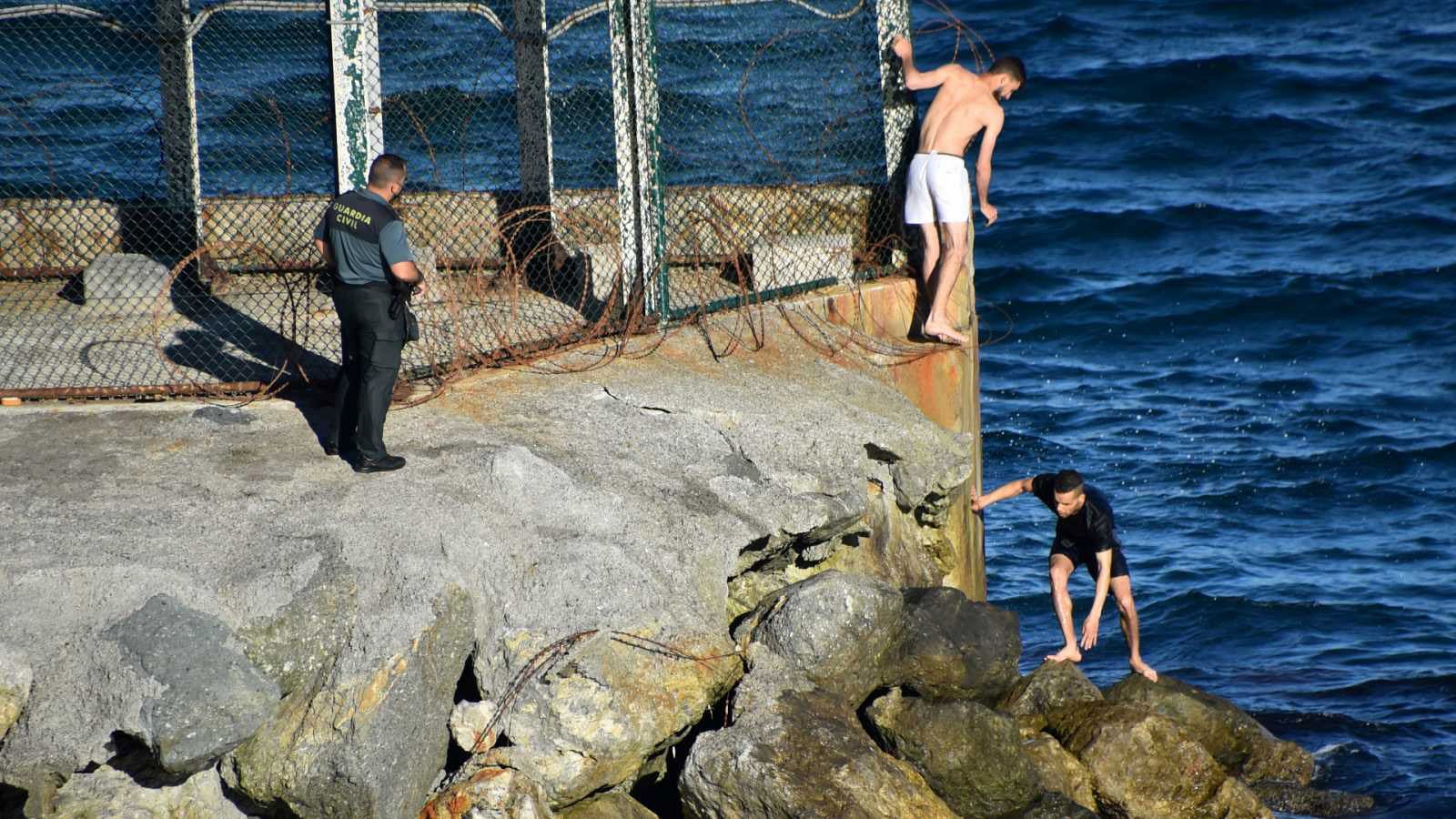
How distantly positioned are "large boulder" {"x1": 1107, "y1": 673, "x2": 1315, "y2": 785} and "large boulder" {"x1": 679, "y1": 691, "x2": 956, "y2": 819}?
107 inches

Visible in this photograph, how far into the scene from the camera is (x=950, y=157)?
386 inches

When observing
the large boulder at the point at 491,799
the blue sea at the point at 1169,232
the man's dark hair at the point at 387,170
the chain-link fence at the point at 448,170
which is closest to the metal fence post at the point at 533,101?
the chain-link fence at the point at 448,170

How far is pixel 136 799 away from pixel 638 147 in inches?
188

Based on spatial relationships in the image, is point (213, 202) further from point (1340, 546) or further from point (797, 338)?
Answer: point (1340, 546)

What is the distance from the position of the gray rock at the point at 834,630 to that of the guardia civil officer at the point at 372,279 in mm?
1967

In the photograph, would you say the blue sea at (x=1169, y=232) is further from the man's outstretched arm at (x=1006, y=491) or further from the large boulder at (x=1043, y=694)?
the man's outstretched arm at (x=1006, y=491)

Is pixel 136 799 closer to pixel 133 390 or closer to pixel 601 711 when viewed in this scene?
pixel 601 711

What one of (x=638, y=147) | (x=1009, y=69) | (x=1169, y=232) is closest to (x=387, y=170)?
(x=638, y=147)

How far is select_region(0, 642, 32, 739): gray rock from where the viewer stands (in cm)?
566

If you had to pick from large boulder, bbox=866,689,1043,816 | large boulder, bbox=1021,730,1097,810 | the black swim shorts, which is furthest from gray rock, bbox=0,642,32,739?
the black swim shorts

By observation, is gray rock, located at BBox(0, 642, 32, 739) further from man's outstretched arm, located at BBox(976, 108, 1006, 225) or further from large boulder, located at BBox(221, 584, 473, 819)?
man's outstretched arm, located at BBox(976, 108, 1006, 225)

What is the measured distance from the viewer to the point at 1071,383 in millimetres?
16453

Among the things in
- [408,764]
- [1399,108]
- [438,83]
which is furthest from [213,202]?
[1399,108]

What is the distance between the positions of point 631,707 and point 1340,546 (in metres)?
8.63
